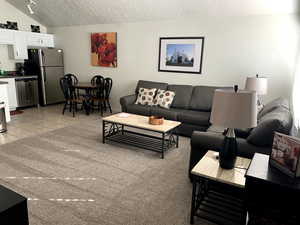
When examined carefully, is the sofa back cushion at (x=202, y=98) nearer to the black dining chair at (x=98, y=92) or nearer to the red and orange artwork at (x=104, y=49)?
the black dining chair at (x=98, y=92)

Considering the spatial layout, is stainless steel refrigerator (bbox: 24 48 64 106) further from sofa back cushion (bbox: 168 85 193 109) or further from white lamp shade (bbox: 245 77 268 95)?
white lamp shade (bbox: 245 77 268 95)

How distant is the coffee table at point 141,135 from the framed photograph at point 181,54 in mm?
1716

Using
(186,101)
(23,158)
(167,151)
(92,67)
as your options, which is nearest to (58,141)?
(23,158)

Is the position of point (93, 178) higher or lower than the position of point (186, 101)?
lower

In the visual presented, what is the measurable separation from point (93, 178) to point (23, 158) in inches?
48.0

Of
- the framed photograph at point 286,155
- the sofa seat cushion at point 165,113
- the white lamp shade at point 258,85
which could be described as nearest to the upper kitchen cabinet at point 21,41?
the sofa seat cushion at point 165,113

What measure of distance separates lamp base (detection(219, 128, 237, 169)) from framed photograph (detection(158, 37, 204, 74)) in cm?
322

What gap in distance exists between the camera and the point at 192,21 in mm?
4758

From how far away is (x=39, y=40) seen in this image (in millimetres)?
6527

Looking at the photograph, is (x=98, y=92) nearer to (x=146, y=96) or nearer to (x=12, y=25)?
(x=146, y=96)

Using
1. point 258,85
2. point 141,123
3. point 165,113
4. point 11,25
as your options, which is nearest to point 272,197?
point 141,123

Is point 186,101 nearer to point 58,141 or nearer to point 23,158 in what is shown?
point 58,141

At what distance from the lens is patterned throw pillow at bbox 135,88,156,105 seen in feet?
15.9

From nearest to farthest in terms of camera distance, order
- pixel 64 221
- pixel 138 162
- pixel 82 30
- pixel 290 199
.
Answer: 1. pixel 290 199
2. pixel 64 221
3. pixel 138 162
4. pixel 82 30
